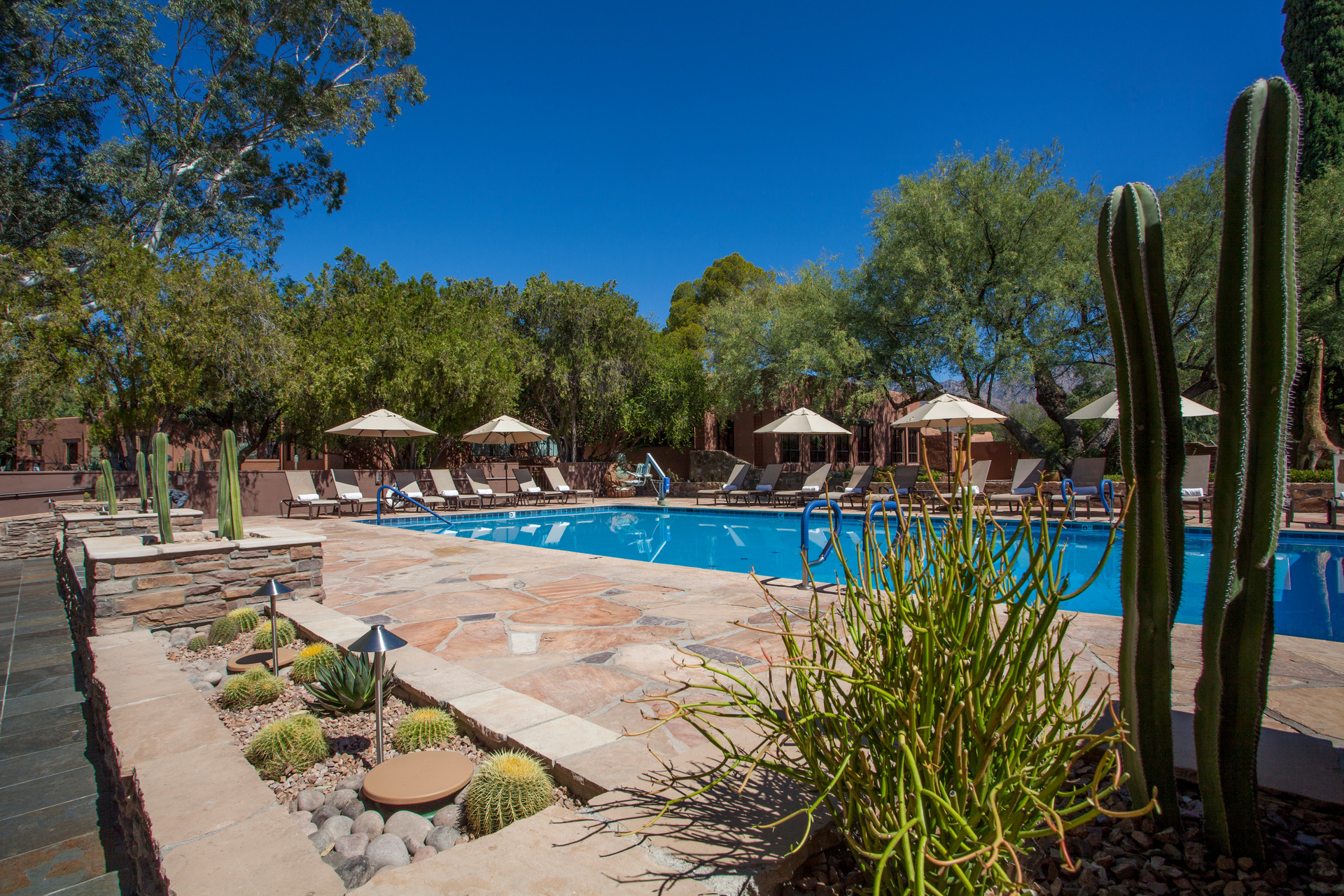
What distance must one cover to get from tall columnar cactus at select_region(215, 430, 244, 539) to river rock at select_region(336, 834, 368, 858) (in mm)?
3796

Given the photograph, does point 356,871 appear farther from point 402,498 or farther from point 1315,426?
point 1315,426

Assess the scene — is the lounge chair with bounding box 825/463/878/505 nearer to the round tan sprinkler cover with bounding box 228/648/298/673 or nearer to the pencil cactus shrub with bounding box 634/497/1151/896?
the round tan sprinkler cover with bounding box 228/648/298/673

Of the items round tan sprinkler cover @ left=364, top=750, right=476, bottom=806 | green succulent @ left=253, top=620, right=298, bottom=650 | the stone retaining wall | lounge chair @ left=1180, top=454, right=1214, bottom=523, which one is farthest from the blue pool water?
the stone retaining wall

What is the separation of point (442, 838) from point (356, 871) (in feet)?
0.78

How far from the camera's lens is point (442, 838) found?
2.00 metres

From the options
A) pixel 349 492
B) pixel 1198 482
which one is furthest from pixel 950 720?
pixel 349 492

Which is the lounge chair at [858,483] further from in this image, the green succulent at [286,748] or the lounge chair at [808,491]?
the green succulent at [286,748]

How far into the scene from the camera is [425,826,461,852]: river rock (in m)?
1.97

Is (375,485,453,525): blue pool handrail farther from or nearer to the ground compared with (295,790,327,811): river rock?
farther from the ground

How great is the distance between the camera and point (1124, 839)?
1.65 meters

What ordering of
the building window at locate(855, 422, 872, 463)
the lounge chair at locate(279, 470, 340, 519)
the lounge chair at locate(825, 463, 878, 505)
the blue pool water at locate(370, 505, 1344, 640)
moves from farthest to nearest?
the building window at locate(855, 422, 872, 463)
the lounge chair at locate(825, 463, 878, 505)
the lounge chair at locate(279, 470, 340, 519)
the blue pool water at locate(370, 505, 1344, 640)

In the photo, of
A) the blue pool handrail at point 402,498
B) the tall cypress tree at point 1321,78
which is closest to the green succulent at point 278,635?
the blue pool handrail at point 402,498

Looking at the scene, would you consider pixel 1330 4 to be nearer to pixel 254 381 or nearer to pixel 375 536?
pixel 375 536

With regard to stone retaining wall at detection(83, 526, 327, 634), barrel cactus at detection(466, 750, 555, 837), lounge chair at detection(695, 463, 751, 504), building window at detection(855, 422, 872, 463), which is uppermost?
building window at detection(855, 422, 872, 463)
